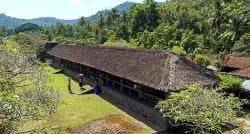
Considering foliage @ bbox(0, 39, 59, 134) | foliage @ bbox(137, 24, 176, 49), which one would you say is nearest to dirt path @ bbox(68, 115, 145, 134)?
foliage @ bbox(0, 39, 59, 134)

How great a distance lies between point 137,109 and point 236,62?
17.6m

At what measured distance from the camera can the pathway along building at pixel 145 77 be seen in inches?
779

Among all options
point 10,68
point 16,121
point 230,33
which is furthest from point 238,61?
point 16,121

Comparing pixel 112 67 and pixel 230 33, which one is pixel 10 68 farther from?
pixel 230 33

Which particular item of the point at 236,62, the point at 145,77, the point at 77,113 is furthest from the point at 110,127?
the point at 236,62

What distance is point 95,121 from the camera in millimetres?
21344

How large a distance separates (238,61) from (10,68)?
1098 inches

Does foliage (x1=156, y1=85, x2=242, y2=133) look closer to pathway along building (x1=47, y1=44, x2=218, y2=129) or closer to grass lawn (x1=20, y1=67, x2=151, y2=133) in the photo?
pathway along building (x1=47, y1=44, x2=218, y2=129)

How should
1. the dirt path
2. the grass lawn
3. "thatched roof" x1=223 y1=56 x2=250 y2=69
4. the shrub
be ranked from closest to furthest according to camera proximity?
the dirt path → the grass lawn → "thatched roof" x1=223 y1=56 x2=250 y2=69 → the shrub

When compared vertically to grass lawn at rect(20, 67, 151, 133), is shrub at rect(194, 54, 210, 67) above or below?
above

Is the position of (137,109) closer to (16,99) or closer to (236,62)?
(16,99)

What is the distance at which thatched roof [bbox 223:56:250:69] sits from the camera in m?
33.6

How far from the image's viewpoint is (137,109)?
894 inches

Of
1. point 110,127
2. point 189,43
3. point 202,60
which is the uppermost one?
point 189,43
